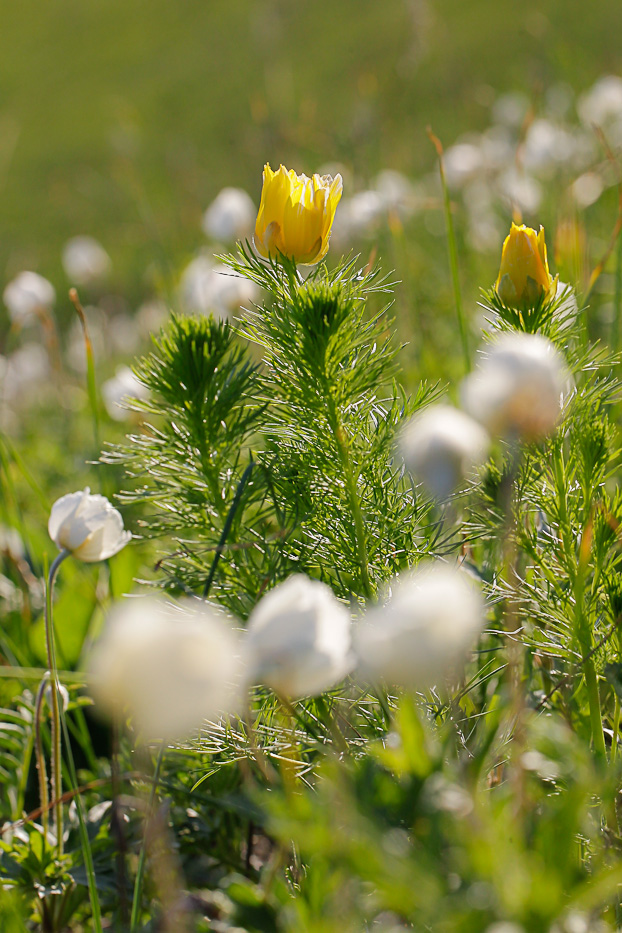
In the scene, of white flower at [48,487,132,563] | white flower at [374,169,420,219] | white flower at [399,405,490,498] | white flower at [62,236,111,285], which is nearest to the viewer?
white flower at [399,405,490,498]

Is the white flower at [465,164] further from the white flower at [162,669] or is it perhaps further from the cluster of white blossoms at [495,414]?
the white flower at [162,669]

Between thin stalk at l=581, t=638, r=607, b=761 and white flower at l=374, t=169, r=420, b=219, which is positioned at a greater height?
white flower at l=374, t=169, r=420, b=219

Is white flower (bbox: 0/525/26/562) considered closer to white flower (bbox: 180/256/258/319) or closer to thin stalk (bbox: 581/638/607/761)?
white flower (bbox: 180/256/258/319)

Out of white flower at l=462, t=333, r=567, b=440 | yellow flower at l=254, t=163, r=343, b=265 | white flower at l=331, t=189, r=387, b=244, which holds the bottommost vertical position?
white flower at l=462, t=333, r=567, b=440

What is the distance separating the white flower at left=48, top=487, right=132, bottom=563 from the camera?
29.9 inches

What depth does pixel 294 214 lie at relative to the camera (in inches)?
26.3

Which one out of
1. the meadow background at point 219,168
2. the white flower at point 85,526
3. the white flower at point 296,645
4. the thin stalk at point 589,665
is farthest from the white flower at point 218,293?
the white flower at point 296,645

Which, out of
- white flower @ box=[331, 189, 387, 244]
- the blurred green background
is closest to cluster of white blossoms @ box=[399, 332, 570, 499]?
white flower @ box=[331, 189, 387, 244]

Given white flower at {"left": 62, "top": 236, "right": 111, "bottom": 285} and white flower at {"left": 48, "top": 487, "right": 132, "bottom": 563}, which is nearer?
white flower at {"left": 48, "top": 487, "right": 132, "bottom": 563}

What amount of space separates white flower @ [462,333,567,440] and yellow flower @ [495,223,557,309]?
0.24 metres

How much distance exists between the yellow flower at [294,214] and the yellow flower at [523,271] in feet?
0.52

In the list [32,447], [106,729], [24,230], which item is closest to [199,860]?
[106,729]

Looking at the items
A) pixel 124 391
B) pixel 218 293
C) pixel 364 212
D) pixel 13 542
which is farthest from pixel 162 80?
pixel 124 391

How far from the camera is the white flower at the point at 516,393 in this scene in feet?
1.45
